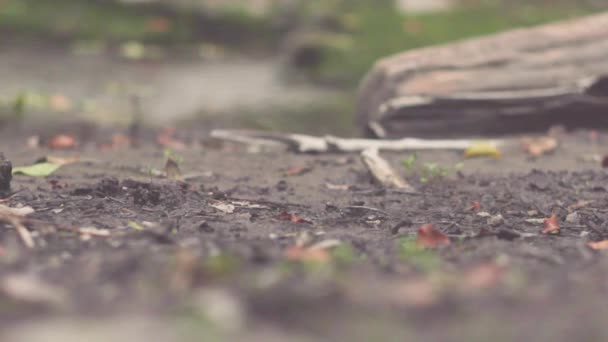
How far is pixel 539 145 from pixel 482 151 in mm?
467

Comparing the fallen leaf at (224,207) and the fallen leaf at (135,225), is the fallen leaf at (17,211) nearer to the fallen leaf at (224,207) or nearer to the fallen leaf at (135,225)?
the fallen leaf at (135,225)

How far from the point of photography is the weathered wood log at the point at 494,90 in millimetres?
5320

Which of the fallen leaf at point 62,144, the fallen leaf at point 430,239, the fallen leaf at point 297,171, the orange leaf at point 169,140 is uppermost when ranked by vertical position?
the fallen leaf at point 430,239

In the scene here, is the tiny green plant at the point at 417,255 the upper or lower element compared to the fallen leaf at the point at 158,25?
lower

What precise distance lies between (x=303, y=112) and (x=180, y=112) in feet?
3.81

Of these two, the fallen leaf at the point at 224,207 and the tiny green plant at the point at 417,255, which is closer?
the tiny green plant at the point at 417,255

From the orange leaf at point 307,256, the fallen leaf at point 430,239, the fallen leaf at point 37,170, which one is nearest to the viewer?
the orange leaf at point 307,256

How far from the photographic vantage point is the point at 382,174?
152 inches

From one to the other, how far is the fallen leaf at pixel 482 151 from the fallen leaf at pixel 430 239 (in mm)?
2433

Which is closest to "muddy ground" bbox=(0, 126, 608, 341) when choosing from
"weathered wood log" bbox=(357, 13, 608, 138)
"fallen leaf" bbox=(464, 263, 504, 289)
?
"fallen leaf" bbox=(464, 263, 504, 289)

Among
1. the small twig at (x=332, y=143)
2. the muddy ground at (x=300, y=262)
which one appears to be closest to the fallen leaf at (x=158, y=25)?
the small twig at (x=332, y=143)

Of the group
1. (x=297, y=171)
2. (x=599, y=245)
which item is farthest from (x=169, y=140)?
(x=599, y=245)

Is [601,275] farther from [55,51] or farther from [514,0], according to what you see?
[514,0]

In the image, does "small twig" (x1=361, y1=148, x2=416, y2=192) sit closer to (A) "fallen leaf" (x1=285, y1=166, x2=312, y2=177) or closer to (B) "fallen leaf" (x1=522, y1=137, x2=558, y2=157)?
(A) "fallen leaf" (x1=285, y1=166, x2=312, y2=177)
